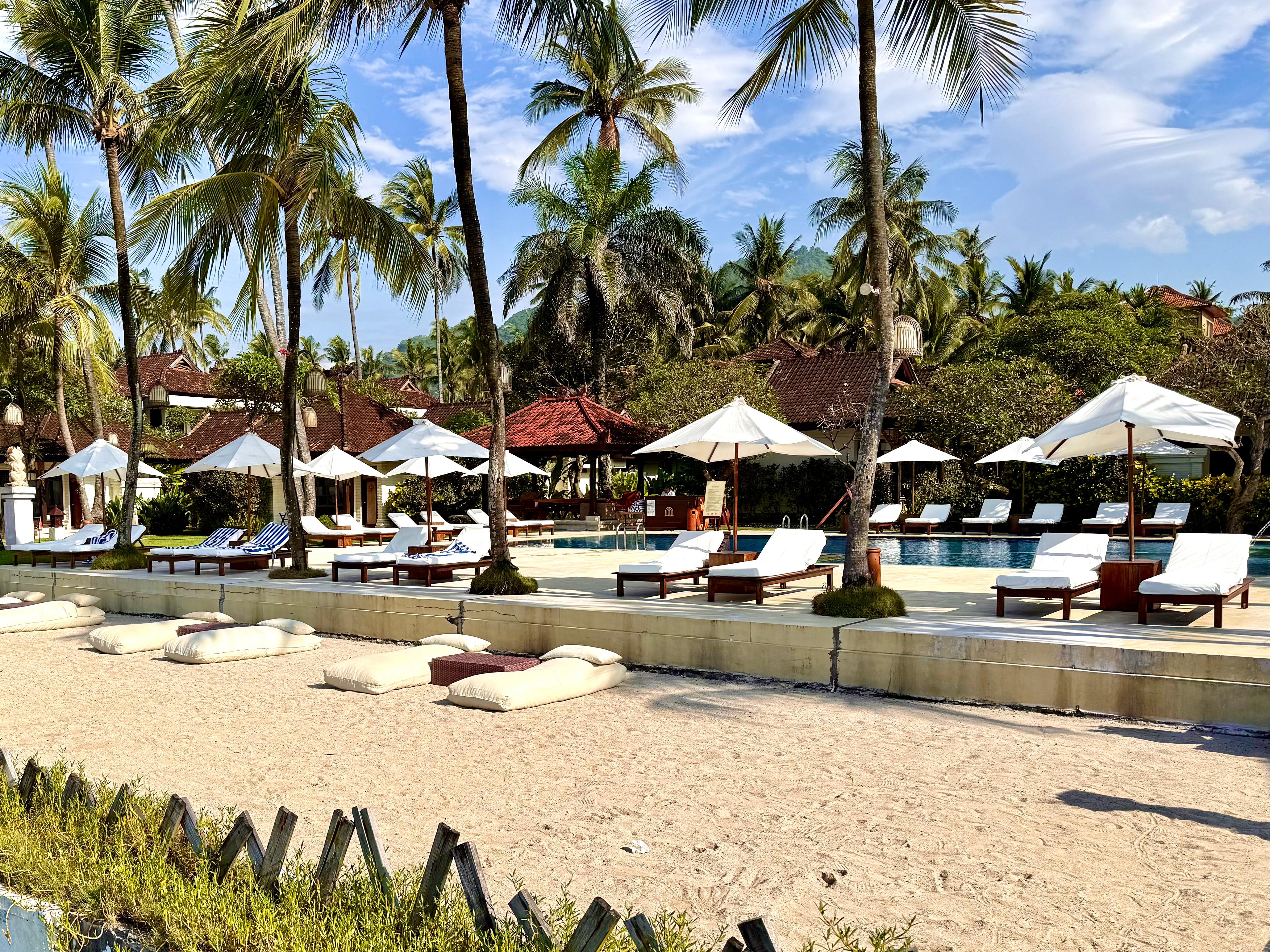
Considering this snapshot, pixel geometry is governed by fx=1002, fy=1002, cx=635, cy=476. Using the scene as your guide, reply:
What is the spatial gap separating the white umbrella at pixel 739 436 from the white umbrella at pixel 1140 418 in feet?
8.82

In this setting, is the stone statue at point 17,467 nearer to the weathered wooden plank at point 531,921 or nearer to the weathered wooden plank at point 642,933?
the weathered wooden plank at point 531,921

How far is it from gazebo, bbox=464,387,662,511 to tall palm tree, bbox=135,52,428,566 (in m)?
11.0

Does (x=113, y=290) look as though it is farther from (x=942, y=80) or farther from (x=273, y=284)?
(x=942, y=80)


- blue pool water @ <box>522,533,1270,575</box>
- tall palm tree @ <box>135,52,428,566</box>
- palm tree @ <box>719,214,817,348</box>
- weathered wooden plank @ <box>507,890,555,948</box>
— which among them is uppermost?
palm tree @ <box>719,214,817,348</box>

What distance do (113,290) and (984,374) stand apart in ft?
66.7

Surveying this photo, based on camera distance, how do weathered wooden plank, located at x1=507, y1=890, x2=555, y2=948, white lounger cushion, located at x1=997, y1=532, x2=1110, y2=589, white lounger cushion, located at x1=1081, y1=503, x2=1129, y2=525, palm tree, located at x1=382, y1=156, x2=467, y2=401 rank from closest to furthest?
weathered wooden plank, located at x1=507, y1=890, x2=555, y2=948
white lounger cushion, located at x1=997, y1=532, x2=1110, y2=589
white lounger cushion, located at x1=1081, y1=503, x2=1129, y2=525
palm tree, located at x1=382, y1=156, x2=467, y2=401

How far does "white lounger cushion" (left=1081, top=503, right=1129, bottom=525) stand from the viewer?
727 inches

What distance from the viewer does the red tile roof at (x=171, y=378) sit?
37594mm

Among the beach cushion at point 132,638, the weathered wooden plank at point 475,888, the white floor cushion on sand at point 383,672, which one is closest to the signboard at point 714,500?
the white floor cushion on sand at point 383,672

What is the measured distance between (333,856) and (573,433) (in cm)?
2101

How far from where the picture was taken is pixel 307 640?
388 inches

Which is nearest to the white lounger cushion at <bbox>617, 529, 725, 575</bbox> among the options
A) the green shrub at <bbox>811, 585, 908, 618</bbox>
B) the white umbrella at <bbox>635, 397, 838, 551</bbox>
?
the white umbrella at <bbox>635, 397, 838, 551</bbox>

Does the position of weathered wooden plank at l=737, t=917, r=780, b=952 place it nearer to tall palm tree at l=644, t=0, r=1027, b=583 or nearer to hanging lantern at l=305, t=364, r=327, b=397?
tall palm tree at l=644, t=0, r=1027, b=583

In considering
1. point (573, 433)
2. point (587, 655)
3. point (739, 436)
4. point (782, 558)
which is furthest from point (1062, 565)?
point (573, 433)
